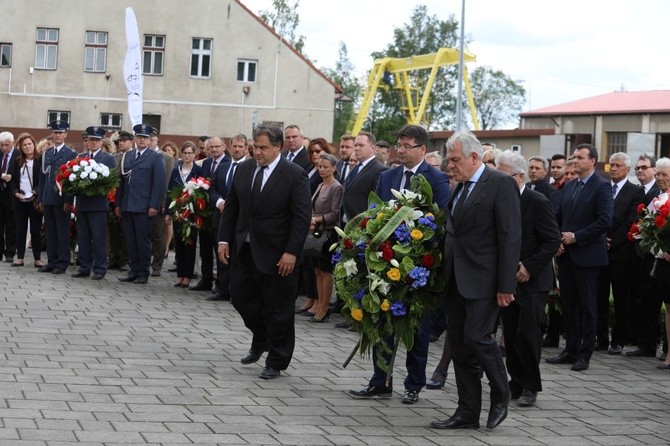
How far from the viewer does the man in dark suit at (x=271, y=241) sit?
9.74 metres

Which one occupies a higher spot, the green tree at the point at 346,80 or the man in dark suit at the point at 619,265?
the green tree at the point at 346,80

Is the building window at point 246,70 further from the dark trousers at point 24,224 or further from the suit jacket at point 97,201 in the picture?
the suit jacket at point 97,201

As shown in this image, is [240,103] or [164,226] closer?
[164,226]

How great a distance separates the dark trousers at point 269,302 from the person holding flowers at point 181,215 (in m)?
6.10

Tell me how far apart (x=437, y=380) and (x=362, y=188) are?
138 inches

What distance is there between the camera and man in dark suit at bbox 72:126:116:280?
1697 centimetres

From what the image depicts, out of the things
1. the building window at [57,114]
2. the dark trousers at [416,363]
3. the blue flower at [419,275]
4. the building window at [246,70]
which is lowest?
the dark trousers at [416,363]

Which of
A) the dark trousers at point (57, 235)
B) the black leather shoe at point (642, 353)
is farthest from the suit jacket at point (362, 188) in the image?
the dark trousers at point (57, 235)

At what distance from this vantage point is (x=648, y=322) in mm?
12461

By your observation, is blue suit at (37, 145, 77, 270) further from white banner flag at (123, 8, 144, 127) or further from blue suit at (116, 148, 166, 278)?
white banner flag at (123, 8, 144, 127)

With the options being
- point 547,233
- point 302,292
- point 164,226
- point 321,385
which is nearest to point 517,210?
point 547,233

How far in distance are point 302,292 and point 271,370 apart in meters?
6.68

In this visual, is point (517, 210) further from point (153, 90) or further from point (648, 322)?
point (153, 90)

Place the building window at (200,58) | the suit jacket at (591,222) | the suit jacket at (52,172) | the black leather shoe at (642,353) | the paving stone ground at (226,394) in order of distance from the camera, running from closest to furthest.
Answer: the paving stone ground at (226,394), the suit jacket at (591,222), the black leather shoe at (642,353), the suit jacket at (52,172), the building window at (200,58)
